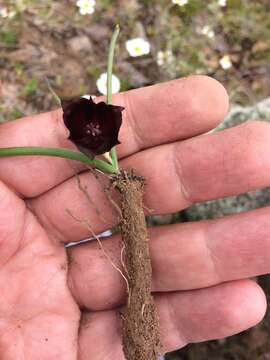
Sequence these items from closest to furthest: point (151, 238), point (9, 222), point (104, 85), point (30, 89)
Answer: point (9, 222) < point (151, 238) < point (104, 85) < point (30, 89)

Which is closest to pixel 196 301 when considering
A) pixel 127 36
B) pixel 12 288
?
pixel 12 288

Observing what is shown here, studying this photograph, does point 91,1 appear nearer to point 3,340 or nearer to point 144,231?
point 144,231

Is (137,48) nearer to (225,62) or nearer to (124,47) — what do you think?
(124,47)

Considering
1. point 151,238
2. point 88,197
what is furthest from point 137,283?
point 88,197

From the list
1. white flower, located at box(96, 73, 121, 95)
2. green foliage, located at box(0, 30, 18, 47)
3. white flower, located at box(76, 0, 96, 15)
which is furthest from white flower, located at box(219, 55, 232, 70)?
green foliage, located at box(0, 30, 18, 47)

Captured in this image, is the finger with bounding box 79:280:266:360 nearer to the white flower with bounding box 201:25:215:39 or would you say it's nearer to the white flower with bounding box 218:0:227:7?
the white flower with bounding box 201:25:215:39
